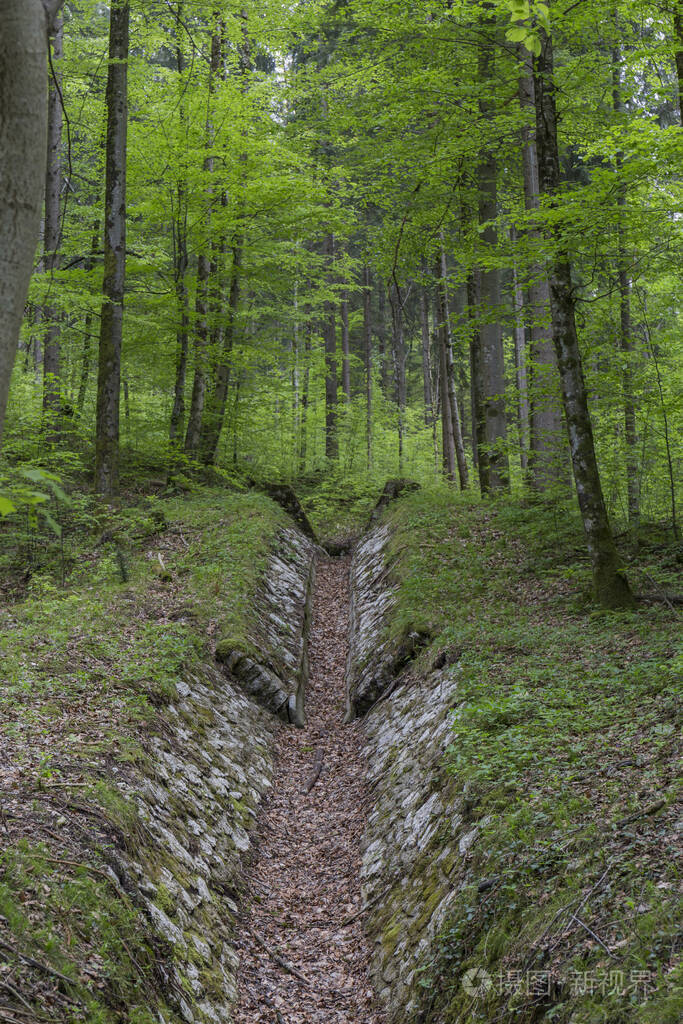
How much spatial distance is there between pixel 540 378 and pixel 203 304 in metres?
8.18

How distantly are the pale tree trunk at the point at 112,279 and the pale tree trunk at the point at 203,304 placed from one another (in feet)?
8.85

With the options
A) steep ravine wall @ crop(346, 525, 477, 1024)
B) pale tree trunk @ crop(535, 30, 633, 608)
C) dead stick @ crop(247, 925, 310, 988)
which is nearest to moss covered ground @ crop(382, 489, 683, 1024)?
steep ravine wall @ crop(346, 525, 477, 1024)

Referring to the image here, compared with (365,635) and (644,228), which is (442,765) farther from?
(644,228)

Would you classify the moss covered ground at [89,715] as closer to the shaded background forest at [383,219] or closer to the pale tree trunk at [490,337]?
the shaded background forest at [383,219]

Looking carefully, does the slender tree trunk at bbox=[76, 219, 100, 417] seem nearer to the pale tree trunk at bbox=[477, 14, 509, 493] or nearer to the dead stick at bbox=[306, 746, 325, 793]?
the pale tree trunk at bbox=[477, 14, 509, 493]

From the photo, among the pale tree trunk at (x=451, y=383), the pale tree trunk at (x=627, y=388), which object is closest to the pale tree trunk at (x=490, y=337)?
the pale tree trunk at (x=627, y=388)

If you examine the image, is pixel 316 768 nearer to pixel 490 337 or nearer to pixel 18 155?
pixel 18 155

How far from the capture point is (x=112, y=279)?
12031 mm

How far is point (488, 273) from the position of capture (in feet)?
44.0

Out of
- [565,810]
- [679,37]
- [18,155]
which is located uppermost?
[679,37]

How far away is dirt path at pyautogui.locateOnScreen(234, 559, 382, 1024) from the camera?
477 cm

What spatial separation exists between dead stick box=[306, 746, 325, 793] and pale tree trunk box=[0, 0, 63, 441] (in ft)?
22.3

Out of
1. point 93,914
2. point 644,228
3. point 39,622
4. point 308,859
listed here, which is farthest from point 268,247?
point 93,914

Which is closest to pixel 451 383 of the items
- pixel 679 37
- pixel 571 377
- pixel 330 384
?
pixel 330 384
